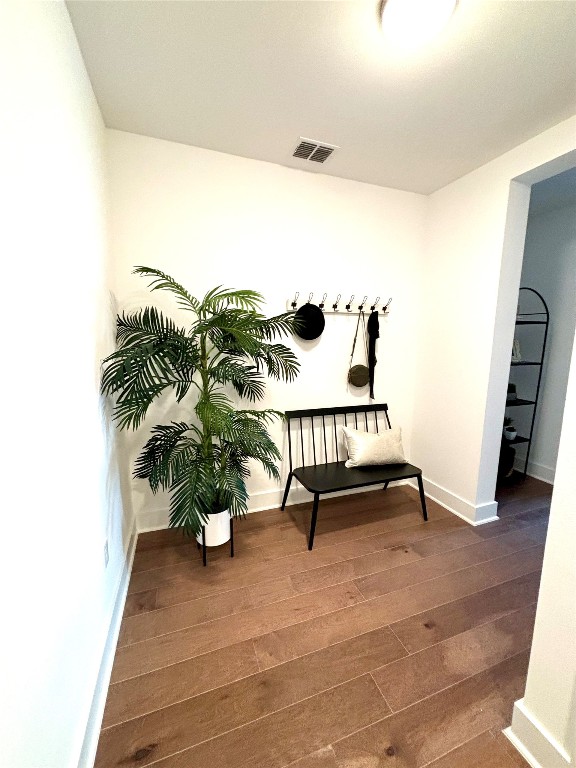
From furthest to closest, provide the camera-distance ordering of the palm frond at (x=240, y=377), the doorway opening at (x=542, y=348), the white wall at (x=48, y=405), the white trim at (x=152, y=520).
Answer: the doorway opening at (x=542, y=348) < the white trim at (x=152, y=520) < the palm frond at (x=240, y=377) < the white wall at (x=48, y=405)

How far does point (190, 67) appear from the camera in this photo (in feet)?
4.59

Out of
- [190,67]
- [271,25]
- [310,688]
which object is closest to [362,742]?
[310,688]

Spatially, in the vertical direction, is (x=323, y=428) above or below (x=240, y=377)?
below

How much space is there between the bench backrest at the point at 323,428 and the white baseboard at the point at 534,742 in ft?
5.27

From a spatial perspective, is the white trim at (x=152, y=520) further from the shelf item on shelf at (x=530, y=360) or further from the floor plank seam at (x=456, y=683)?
the shelf item on shelf at (x=530, y=360)

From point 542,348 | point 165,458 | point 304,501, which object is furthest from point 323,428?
point 542,348

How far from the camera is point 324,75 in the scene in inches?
56.0

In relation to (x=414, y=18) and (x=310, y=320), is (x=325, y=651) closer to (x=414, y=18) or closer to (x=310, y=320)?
(x=310, y=320)

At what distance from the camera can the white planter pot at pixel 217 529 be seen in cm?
185

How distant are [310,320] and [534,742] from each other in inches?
88.2

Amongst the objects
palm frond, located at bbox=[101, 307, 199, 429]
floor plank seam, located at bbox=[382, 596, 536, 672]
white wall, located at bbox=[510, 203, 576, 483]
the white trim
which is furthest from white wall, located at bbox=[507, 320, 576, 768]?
white wall, located at bbox=[510, 203, 576, 483]

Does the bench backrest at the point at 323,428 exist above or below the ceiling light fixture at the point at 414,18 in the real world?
below

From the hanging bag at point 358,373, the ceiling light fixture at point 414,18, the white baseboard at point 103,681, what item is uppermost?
the ceiling light fixture at point 414,18

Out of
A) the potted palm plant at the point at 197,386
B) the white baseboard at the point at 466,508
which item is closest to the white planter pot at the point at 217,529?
the potted palm plant at the point at 197,386
